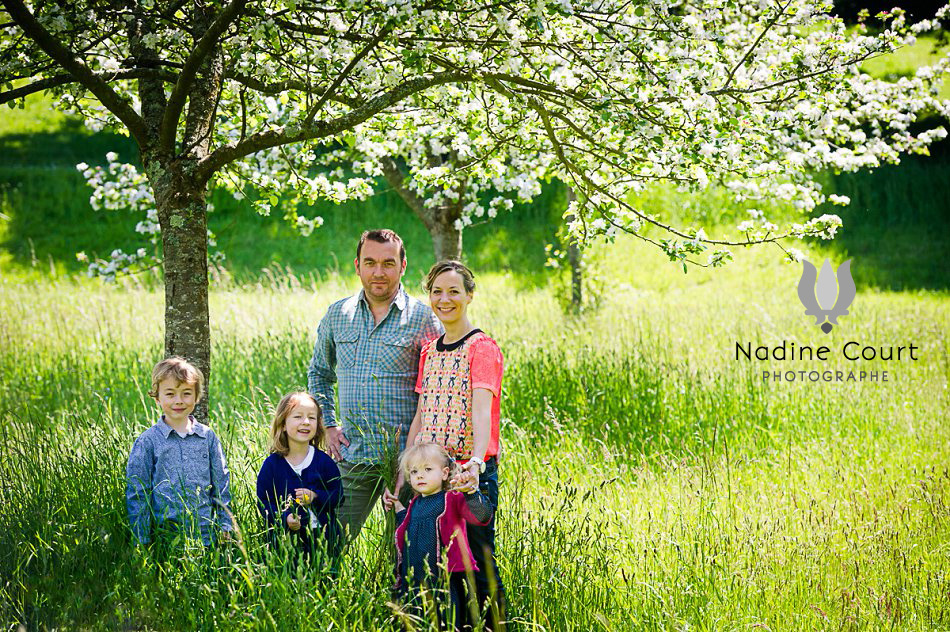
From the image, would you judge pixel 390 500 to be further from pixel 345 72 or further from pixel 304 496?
pixel 345 72

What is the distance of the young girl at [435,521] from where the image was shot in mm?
3543

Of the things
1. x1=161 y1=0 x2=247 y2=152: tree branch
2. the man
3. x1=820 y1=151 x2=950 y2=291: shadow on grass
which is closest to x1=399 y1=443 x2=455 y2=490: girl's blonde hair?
the man

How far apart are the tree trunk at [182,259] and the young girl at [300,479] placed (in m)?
1.14

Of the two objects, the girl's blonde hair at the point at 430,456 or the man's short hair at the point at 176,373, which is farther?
the man's short hair at the point at 176,373

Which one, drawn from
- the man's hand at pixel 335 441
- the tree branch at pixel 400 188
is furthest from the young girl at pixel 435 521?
the tree branch at pixel 400 188

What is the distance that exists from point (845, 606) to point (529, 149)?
3.29 m

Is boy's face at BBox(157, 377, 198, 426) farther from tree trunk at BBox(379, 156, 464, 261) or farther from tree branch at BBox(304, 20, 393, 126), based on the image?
tree trunk at BBox(379, 156, 464, 261)

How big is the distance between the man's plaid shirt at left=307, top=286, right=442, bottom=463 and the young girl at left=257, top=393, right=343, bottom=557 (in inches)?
8.9

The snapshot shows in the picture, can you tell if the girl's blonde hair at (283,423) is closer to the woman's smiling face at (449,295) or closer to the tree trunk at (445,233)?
the woman's smiling face at (449,295)

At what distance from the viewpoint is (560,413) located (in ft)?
24.1

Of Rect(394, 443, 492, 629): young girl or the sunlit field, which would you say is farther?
the sunlit field

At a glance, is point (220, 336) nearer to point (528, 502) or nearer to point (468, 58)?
point (528, 502)

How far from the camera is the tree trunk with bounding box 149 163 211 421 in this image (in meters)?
4.94

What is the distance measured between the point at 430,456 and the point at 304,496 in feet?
2.41
